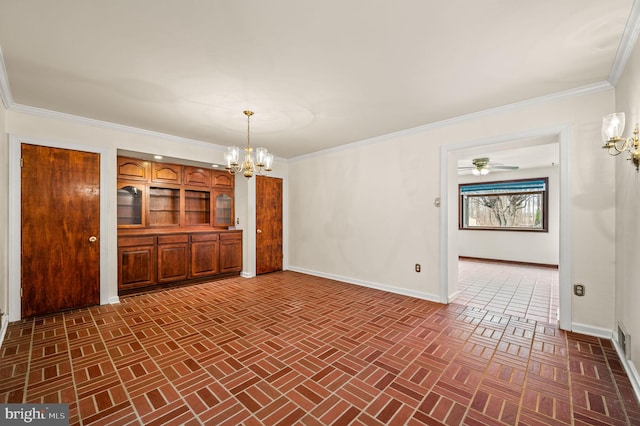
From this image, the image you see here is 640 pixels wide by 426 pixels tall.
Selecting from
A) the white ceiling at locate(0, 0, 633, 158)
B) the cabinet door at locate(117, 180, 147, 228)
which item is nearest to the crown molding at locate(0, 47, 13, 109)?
the white ceiling at locate(0, 0, 633, 158)

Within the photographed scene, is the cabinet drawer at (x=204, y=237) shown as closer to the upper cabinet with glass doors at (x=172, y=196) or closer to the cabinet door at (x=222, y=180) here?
the upper cabinet with glass doors at (x=172, y=196)

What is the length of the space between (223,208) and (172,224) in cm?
99

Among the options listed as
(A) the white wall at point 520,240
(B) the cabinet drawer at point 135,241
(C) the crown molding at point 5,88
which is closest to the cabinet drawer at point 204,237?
(B) the cabinet drawer at point 135,241

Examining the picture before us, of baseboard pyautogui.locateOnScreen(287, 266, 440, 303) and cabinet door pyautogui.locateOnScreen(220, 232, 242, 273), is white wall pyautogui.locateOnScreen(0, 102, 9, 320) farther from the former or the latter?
baseboard pyautogui.locateOnScreen(287, 266, 440, 303)

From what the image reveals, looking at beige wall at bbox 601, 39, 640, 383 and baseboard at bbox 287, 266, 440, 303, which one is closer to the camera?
beige wall at bbox 601, 39, 640, 383

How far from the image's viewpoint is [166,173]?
492 cm

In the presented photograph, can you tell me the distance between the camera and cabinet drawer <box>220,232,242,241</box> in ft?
17.2

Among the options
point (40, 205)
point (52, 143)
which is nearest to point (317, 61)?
point (52, 143)

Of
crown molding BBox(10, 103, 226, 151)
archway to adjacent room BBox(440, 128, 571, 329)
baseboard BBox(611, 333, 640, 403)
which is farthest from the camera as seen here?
crown molding BBox(10, 103, 226, 151)

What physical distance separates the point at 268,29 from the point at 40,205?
11.4 feet

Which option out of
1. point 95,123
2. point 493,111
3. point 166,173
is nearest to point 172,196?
point 166,173

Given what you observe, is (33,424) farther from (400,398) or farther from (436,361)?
(436,361)

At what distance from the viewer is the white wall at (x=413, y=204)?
2.71 meters

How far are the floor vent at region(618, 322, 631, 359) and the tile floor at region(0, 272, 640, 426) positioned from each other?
113 mm
